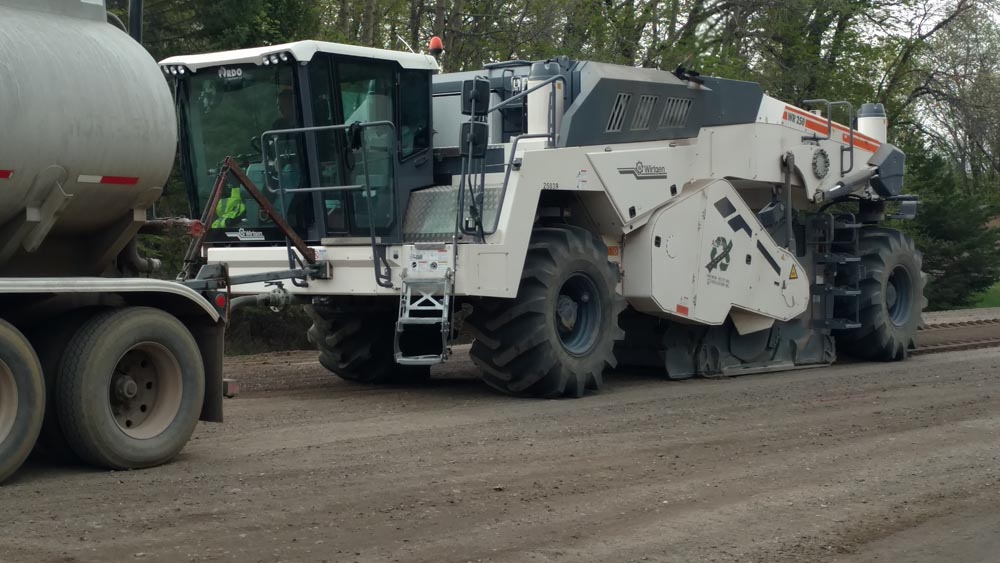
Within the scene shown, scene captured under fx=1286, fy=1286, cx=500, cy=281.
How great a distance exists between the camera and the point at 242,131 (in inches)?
468

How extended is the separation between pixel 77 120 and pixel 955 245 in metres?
27.4

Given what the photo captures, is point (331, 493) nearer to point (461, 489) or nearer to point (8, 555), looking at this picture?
point (461, 489)

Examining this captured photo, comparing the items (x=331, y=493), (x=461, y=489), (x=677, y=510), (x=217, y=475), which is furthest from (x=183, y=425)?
(x=677, y=510)

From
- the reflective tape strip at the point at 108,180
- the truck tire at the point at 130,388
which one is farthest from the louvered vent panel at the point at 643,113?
the reflective tape strip at the point at 108,180

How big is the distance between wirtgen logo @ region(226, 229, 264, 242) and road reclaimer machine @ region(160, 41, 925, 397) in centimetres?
4

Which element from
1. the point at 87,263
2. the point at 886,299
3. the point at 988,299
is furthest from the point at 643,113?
the point at 988,299

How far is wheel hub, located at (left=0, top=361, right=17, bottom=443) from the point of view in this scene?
7.11 meters

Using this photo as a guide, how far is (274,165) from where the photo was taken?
11.7m

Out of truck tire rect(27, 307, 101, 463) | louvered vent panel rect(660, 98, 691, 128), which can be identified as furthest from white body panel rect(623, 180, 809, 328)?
truck tire rect(27, 307, 101, 463)

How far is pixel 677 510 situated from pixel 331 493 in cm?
191

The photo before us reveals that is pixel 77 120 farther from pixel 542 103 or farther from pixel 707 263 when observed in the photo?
pixel 707 263

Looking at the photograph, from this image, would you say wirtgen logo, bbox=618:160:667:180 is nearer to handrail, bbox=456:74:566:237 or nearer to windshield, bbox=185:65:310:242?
handrail, bbox=456:74:566:237

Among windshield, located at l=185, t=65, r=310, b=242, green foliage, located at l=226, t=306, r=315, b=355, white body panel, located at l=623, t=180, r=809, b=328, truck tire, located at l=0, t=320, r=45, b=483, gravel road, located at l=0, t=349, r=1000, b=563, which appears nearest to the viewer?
gravel road, located at l=0, t=349, r=1000, b=563

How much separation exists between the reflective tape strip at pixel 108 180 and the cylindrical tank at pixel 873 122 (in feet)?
36.4
